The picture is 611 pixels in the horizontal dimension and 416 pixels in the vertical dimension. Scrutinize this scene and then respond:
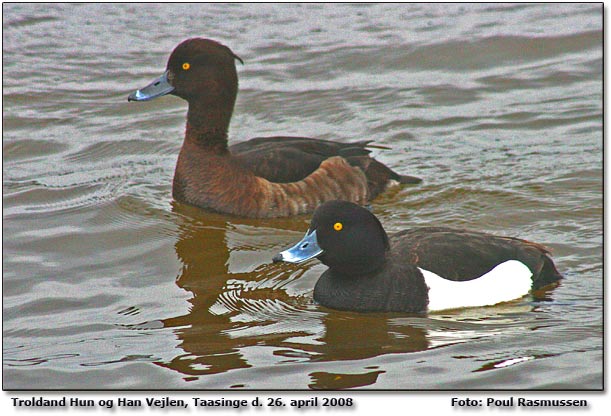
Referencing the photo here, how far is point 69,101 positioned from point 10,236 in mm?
3945

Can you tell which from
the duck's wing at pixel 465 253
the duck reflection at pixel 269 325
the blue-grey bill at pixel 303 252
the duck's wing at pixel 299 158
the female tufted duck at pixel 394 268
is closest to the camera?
the duck reflection at pixel 269 325

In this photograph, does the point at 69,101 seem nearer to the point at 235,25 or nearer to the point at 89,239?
the point at 235,25

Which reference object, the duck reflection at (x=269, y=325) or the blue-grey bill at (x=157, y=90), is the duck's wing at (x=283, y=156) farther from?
the duck reflection at (x=269, y=325)

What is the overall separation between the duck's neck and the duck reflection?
119 cm

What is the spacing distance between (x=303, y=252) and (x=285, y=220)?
7.44 ft

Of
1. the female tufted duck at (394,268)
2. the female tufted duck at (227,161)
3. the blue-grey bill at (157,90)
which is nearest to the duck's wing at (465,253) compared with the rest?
the female tufted duck at (394,268)

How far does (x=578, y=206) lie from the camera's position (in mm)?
9570

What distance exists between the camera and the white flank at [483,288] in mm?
7387

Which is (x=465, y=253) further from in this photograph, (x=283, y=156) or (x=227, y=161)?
(x=227, y=161)

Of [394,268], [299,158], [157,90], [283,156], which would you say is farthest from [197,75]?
[394,268]

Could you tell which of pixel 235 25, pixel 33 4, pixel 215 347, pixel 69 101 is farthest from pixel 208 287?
pixel 33 4

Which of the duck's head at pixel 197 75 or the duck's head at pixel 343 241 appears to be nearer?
the duck's head at pixel 343 241

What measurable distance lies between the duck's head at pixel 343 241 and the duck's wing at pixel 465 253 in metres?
0.25

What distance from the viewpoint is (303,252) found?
7.27m
